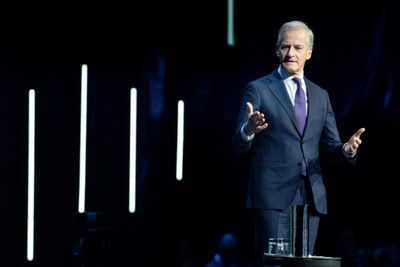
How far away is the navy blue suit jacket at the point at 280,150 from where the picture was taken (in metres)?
4.41

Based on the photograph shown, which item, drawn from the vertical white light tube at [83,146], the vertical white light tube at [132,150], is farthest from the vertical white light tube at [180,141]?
the vertical white light tube at [83,146]

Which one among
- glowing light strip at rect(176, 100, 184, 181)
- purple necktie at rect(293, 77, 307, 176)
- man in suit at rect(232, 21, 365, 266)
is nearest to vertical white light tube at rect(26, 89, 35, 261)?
glowing light strip at rect(176, 100, 184, 181)

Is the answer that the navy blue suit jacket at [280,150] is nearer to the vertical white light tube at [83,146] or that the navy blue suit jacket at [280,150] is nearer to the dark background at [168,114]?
the vertical white light tube at [83,146]

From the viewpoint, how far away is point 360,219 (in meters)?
6.79

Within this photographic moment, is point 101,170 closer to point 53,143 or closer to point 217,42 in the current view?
point 53,143

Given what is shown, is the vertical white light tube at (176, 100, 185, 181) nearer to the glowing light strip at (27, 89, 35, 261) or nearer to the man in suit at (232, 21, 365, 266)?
the glowing light strip at (27, 89, 35, 261)

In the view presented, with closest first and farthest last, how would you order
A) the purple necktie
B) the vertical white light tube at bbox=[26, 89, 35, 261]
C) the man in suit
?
the man in suit → the purple necktie → the vertical white light tube at bbox=[26, 89, 35, 261]

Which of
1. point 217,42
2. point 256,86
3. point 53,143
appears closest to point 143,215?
point 53,143

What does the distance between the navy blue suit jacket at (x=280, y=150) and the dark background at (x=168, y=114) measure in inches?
84.0

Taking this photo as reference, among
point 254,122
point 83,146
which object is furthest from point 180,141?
point 254,122

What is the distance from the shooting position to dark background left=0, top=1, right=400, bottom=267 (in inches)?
256

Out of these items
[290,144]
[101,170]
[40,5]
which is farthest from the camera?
[101,170]

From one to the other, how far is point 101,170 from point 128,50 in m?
0.98

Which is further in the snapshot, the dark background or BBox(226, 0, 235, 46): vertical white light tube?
BBox(226, 0, 235, 46): vertical white light tube
